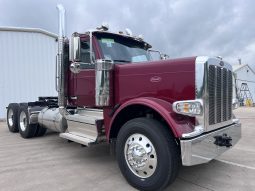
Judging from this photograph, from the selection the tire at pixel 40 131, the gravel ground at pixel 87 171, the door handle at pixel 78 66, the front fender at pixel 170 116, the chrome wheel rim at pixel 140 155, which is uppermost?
the door handle at pixel 78 66

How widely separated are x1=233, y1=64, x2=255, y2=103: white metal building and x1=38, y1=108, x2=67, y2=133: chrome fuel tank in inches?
1547

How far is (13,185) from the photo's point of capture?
13.6 ft

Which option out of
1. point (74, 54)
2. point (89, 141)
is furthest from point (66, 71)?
point (89, 141)

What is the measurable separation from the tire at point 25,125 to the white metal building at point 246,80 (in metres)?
38.7

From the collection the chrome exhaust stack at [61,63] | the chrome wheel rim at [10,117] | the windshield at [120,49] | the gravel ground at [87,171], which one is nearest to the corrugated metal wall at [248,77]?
the chrome wheel rim at [10,117]

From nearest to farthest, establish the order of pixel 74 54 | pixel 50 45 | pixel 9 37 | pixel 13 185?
pixel 13 185 → pixel 74 54 → pixel 9 37 → pixel 50 45

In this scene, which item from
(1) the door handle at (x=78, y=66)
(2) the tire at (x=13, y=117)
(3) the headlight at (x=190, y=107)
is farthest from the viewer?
(2) the tire at (x=13, y=117)

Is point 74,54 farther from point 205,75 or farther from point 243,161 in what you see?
point 243,161

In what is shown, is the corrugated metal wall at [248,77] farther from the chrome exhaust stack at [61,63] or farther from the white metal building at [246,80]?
the chrome exhaust stack at [61,63]

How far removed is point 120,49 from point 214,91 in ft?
6.62

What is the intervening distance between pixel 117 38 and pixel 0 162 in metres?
3.22

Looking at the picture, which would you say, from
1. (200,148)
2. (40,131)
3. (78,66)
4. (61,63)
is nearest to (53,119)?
(61,63)

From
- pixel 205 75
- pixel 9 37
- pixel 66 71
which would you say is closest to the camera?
pixel 205 75

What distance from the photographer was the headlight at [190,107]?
367 cm
